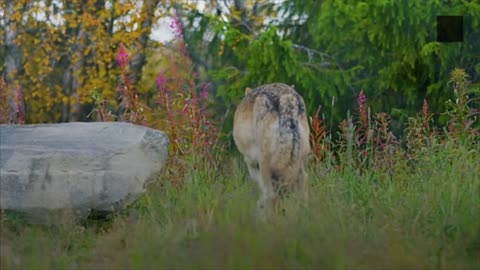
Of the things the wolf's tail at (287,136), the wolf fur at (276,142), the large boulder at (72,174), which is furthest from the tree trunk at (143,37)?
the wolf's tail at (287,136)

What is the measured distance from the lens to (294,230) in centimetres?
512

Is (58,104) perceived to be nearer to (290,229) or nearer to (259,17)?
(259,17)

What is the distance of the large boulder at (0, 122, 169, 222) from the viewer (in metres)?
6.38

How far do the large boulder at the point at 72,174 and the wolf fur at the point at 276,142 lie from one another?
40.0 inches

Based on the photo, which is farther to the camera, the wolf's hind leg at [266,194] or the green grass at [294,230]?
the wolf's hind leg at [266,194]

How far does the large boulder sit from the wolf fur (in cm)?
102

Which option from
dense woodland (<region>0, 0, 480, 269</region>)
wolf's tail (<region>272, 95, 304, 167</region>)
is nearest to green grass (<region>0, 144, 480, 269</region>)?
dense woodland (<region>0, 0, 480, 269</region>)

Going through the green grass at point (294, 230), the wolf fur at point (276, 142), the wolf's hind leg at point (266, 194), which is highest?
the wolf fur at point (276, 142)

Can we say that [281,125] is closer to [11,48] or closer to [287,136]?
[287,136]

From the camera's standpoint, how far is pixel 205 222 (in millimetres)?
5602

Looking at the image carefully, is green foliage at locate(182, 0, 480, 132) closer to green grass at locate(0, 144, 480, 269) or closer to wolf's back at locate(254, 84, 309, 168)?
green grass at locate(0, 144, 480, 269)

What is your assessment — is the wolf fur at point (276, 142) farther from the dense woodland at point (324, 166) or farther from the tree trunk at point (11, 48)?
the tree trunk at point (11, 48)

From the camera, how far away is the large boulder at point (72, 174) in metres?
6.38

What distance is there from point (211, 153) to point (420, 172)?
2.28 meters
